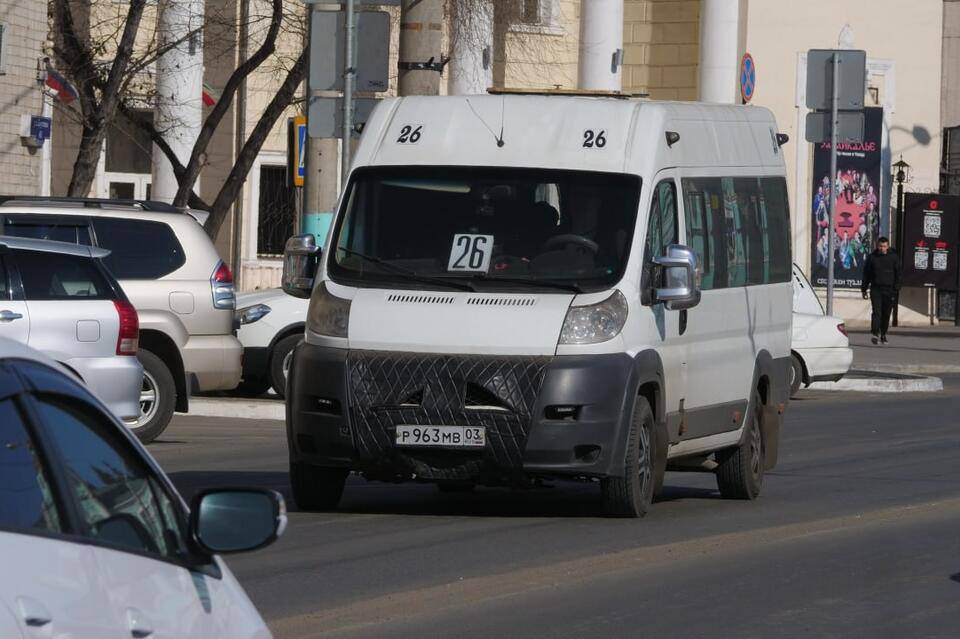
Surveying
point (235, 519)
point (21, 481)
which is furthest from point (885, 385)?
point (21, 481)

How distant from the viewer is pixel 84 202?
17.1m

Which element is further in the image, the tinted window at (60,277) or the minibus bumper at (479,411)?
the tinted window at (60,277)

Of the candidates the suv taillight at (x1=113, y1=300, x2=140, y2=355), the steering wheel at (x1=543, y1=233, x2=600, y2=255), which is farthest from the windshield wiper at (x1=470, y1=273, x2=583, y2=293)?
the suv taillight at (x1=113, y1=300, x2=140, y2=355)

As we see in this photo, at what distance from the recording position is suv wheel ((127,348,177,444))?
16453 millimetres

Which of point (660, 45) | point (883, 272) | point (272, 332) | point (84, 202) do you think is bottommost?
point (272, 332)

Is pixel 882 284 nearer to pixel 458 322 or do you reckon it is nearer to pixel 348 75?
pixel 348 75

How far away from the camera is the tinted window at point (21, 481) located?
351 cm

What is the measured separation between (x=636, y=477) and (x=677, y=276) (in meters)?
1.18

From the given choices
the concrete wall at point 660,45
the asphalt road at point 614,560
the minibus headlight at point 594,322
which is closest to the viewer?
the asphalt road at point 614,560

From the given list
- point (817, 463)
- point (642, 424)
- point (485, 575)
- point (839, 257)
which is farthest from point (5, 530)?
point (839, 257)

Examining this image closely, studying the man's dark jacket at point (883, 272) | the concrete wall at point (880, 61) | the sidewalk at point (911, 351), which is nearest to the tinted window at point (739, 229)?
the sidewalk at point (911, 351)

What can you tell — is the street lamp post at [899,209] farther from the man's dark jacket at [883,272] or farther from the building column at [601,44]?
the man's dark jacket at [883,272]

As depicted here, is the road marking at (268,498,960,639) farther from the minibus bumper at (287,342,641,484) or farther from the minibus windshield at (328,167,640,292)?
the minibus windshield at (328,167,640,292)

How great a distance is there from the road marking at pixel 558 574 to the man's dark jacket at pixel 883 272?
2473 cm
